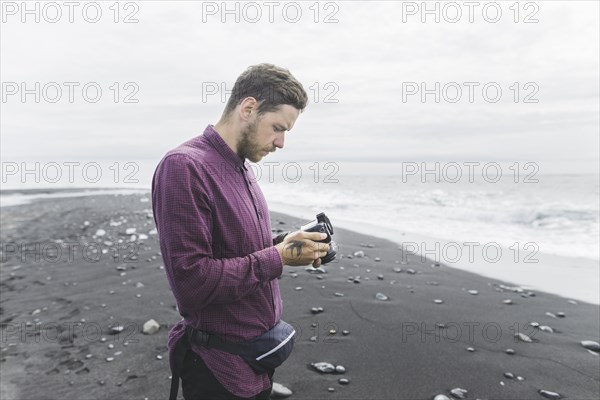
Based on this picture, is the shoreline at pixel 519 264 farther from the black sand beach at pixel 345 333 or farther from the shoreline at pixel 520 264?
the black sand beach at pixel 345 333

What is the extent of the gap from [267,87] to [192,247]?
42.1 inches

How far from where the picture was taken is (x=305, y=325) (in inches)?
258

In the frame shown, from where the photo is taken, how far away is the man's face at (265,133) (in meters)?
2.44

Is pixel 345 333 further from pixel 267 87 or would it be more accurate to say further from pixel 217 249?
pixel 267 87

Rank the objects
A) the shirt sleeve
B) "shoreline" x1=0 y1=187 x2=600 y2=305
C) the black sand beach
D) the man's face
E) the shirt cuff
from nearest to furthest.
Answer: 1. the shirt sleeve
2. the shirt cuff
3. the man's face
4. the black sand beach
5. "shoreline" x1=0 y1=187 x2=600 y2=305

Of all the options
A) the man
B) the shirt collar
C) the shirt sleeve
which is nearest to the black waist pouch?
the man

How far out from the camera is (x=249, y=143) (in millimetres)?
2477

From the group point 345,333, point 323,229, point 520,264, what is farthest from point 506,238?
point 323,229

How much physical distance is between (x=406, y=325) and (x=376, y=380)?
182 cm

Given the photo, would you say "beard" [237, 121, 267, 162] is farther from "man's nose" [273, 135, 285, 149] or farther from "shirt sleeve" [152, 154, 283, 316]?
"shirt sleeve" [152, 154, 283, 316]

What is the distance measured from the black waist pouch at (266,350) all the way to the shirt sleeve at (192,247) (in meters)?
0.38

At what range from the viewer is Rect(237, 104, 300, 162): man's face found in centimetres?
244

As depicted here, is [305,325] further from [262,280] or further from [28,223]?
[28,223]

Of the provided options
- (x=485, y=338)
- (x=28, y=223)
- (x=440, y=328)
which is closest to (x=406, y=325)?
(x=440, y=328)
